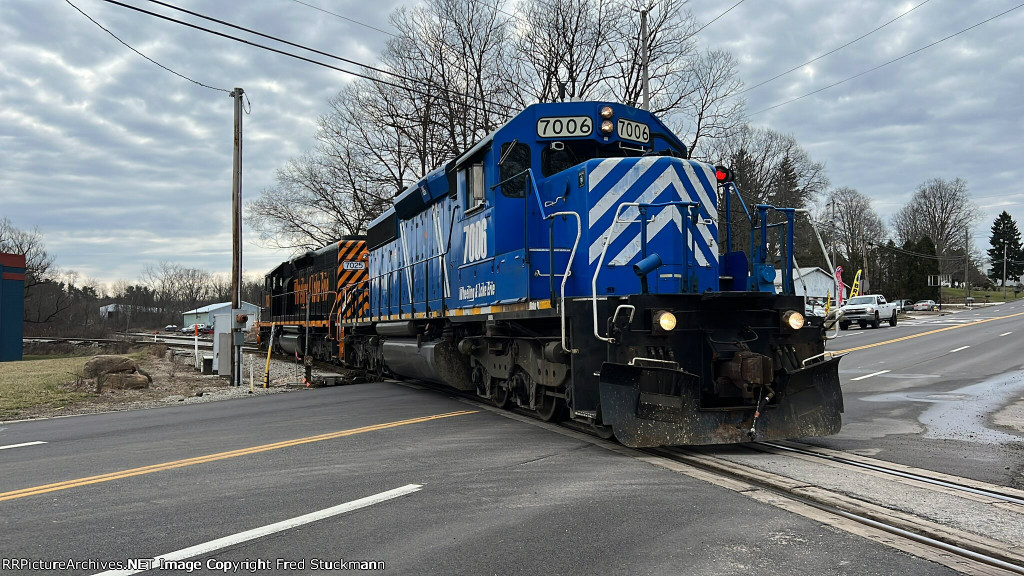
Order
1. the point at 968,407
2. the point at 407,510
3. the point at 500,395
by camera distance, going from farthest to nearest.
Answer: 1. the point at 968,407
2. the point at 500,395
3. the point at 407,510

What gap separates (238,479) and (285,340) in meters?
20.7

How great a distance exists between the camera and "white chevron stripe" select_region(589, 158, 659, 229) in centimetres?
750

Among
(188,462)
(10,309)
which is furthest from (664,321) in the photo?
(10,309)

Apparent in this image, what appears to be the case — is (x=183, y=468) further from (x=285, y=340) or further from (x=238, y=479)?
(x=285, y=340)

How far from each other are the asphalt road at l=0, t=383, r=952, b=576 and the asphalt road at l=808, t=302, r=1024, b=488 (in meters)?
2.82

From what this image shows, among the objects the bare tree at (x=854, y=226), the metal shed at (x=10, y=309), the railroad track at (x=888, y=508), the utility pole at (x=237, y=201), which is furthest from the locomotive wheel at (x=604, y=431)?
the bare tree at (x=854, y=226)

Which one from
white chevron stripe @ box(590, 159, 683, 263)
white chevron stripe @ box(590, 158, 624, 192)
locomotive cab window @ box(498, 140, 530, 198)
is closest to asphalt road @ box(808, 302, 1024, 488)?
white chevron stripe @ box(590, 159, 683, 263)

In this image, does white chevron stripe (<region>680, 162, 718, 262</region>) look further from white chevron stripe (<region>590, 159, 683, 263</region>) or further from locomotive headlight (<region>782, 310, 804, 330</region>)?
locomotive headlight (<region>782, 310, 804, 330</region>)

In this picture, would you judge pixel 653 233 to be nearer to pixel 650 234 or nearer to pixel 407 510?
pixel 650 234

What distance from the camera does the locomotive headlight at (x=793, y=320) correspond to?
22.6 ft

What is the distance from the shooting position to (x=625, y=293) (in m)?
7.54

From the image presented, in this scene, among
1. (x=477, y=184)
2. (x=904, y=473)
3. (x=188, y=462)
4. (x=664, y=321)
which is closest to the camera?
(x=904, y=473)

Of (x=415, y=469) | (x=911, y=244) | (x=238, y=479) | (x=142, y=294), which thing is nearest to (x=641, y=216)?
(x=415, y=469)

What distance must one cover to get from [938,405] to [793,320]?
5.32 metres
